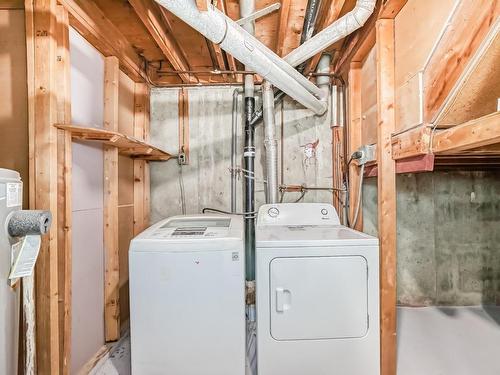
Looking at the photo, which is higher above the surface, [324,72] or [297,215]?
[324,72]

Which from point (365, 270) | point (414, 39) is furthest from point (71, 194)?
point (414, 39)

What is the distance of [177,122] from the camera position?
9.75 feet

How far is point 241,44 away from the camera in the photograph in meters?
1.75

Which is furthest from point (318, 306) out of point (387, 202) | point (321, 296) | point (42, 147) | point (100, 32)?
point (100, 32)

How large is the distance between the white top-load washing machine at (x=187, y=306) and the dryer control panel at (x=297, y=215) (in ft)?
2.35

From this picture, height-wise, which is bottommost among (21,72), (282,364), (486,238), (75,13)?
(282,364)

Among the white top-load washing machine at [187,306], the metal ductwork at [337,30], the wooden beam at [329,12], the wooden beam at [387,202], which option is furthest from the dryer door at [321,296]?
the wooden beam at [329,12]

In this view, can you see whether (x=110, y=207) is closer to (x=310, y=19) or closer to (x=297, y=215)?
→ (x=297, y=215)

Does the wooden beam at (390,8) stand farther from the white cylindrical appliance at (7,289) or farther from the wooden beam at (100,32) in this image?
the white cylindrical appliance at (7,289)

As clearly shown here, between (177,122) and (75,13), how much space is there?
4.54ft

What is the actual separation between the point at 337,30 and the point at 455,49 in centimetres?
84

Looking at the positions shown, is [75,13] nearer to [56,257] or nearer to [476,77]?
[56,257]

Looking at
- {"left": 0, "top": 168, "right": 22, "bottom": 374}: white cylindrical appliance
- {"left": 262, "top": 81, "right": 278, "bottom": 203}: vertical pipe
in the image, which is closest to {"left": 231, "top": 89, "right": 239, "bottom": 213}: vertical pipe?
{"left": 262, "top": 81, "right": 278, "bottom": 203}: vertical pipe


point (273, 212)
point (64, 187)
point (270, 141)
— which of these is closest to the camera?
point (64, 187)
